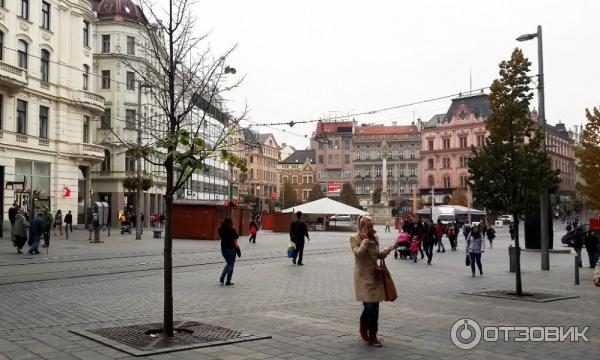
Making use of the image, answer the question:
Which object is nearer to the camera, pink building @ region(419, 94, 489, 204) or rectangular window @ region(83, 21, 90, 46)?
rectangular window @ region(83, 21, 90, 46)

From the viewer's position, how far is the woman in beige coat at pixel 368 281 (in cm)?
812

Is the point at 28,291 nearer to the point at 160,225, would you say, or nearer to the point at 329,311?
the point at 329,311

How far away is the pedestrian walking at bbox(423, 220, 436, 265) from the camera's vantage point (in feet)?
77.5

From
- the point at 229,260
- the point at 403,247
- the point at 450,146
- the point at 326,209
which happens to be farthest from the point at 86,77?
the point at 450,146

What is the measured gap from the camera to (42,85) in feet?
133

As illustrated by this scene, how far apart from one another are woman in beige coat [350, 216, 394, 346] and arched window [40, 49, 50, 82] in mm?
37908

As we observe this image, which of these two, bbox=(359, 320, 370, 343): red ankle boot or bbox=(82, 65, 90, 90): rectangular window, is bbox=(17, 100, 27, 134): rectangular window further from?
bbox=(359, 320, 370, 343): red ankle boot

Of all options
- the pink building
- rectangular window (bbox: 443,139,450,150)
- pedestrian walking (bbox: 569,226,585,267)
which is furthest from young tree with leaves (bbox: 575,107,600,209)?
rectangular window (bbox: 443,139,450,150)

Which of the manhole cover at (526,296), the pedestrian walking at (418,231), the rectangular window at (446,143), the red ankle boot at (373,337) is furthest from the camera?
the rectangular window at (446,143)

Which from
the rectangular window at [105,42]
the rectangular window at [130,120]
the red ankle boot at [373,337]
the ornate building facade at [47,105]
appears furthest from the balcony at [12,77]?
the red ankle boot at [373,337]

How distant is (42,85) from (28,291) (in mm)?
30370

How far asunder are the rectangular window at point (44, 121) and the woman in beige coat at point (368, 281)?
37.5 m

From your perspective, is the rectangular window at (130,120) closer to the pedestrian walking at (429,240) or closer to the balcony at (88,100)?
the balcony at (88,100)

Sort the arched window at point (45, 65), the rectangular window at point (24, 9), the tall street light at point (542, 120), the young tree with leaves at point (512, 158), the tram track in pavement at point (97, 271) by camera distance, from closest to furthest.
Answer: the young tree with leaves at point (512, 158), the tram track in pavement at point (97, 271), the tall street light at point (542, 120), the rectangular window at point (24, 9), the arched window at point (45, 65)
